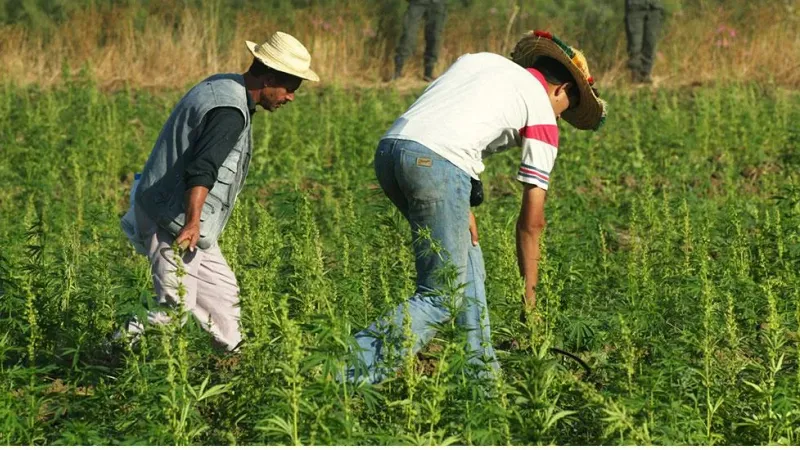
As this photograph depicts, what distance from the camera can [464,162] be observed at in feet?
19.4

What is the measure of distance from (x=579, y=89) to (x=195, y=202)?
5.69 feet

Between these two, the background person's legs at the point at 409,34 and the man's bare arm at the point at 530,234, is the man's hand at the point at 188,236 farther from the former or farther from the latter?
the background person's legs at the point at 409,34

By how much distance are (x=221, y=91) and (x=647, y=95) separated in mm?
9774

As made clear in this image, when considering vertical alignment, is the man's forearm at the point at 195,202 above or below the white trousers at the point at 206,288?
above

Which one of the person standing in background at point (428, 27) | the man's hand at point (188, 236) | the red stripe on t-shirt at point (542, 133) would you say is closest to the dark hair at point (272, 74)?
the man's hand at point (188, 236)

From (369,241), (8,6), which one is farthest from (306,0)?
(369,241)

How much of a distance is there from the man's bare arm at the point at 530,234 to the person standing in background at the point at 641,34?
11743mm

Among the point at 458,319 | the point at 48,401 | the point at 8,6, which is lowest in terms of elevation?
the point at 48,401

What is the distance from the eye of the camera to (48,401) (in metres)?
5.75

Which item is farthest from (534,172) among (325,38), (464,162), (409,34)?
(325,38)

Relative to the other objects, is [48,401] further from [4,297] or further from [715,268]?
[715,268]

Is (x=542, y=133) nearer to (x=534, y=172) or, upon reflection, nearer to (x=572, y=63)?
(x=534, y=172)

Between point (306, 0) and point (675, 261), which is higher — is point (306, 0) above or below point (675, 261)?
above

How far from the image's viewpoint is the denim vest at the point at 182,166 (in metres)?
6.24
